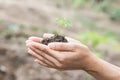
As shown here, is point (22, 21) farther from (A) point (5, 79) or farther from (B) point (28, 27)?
(A) point (5, 79)

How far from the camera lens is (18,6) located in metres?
8.00

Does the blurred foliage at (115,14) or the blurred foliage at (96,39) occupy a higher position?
the blurred foliage at (115,14)

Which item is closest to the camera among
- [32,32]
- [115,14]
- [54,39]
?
[54,39]

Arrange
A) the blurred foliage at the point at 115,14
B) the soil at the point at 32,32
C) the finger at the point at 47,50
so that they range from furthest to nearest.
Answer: the blurred foliage at the point at 115,14, the soil at the point at 32,32, the finger at the point at 47,50

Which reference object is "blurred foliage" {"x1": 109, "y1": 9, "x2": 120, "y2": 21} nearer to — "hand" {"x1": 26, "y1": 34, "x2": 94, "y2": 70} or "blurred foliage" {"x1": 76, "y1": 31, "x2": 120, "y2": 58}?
"blurred foliage" {"x1": 76, "y1": 31, "x2": 120, "y2": 58}

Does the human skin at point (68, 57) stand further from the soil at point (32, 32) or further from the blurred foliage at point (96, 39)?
the blurred foliage at point (96, 39)

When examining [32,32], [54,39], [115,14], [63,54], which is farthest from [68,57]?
[115,14]

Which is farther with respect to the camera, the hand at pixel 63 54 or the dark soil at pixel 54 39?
the dark soil at pixel 54 39

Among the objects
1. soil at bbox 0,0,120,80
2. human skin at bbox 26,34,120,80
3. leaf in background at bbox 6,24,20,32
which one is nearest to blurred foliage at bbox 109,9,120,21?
soil at bbox 0,0,120,80

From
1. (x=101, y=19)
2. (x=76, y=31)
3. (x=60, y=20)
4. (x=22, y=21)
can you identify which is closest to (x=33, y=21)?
(x=22, y=21)

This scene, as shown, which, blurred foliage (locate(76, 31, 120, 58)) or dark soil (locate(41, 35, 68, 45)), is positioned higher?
blurred foliage (locate(76, 31, 120, 58))

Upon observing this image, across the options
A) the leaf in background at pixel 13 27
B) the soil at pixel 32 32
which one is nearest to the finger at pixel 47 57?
the soil at pixel 32 32

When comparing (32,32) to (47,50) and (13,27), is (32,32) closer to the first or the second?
(13,27)

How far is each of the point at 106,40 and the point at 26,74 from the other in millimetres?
2468
